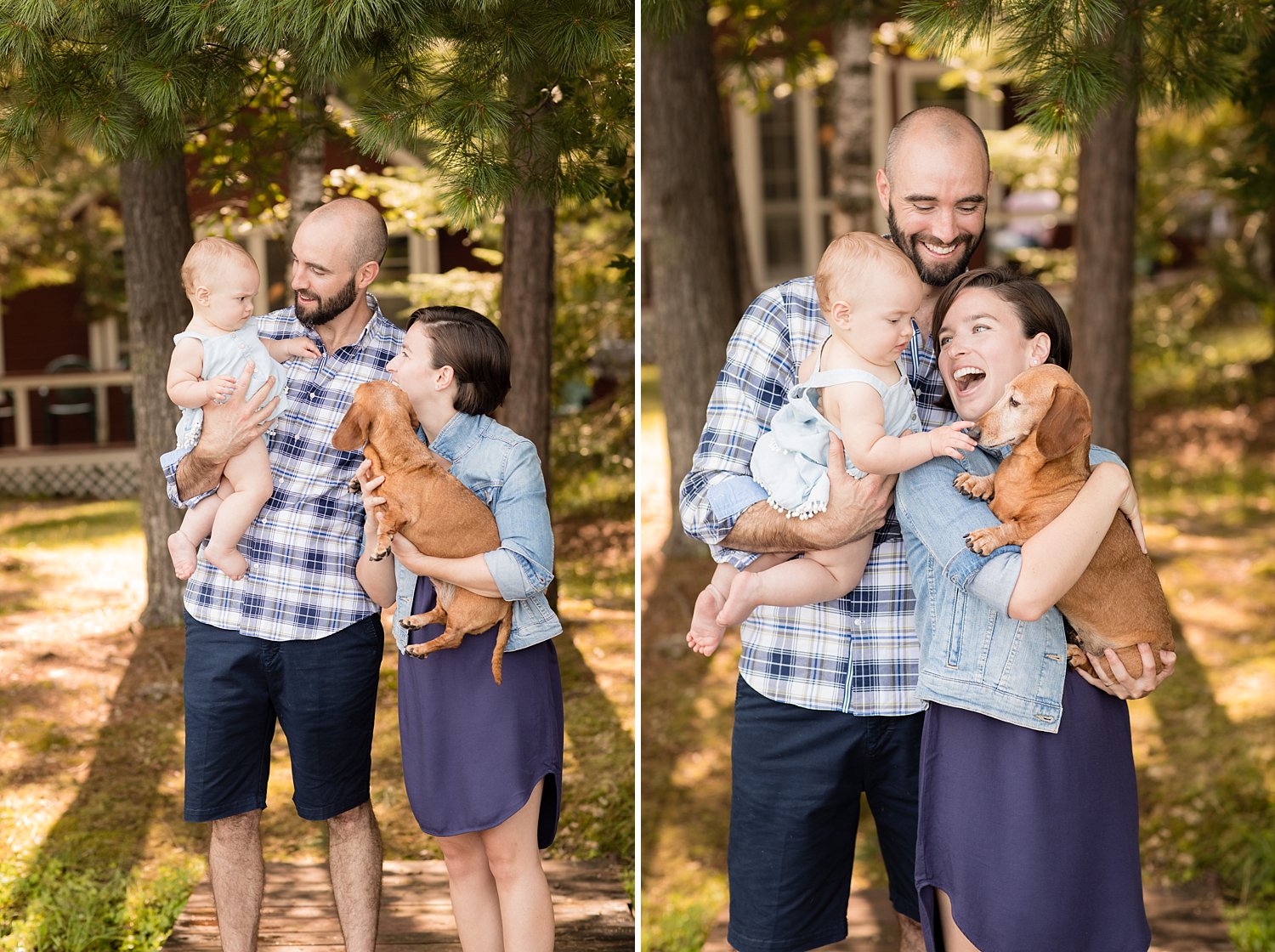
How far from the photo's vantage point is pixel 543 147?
3240 mm

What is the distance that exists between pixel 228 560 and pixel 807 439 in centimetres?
140

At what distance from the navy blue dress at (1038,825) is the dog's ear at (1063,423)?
18.7 inches

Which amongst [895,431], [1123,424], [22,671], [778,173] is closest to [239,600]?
[895,431]

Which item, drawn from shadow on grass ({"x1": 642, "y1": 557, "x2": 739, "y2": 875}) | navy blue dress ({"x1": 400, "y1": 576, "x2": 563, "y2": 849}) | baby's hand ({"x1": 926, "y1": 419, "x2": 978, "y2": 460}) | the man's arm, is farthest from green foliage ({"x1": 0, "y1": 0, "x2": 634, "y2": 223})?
shadow on grass ({"x1": 642, "y1": 557, "x2": 739, "y2": 875})

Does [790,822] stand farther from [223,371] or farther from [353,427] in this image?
[223,371]

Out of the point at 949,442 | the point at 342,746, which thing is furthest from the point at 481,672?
the point at 949,442

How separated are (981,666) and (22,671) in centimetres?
365

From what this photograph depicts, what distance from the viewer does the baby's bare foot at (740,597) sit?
2582mm

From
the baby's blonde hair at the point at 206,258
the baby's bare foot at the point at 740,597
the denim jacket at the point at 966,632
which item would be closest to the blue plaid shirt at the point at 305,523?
the baby's blonde hair at the point at 206,258

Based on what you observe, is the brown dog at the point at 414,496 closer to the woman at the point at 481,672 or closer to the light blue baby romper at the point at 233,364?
the woman at the point at 481,672

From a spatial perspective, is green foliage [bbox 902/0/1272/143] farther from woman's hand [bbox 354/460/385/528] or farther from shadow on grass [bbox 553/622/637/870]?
shadow on grass [bbox 553/622/637/870]

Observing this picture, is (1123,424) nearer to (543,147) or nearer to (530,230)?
(530,230)

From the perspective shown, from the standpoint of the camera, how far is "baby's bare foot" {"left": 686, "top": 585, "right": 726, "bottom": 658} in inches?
104

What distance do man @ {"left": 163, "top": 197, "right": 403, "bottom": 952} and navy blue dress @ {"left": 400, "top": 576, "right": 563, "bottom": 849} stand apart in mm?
295
